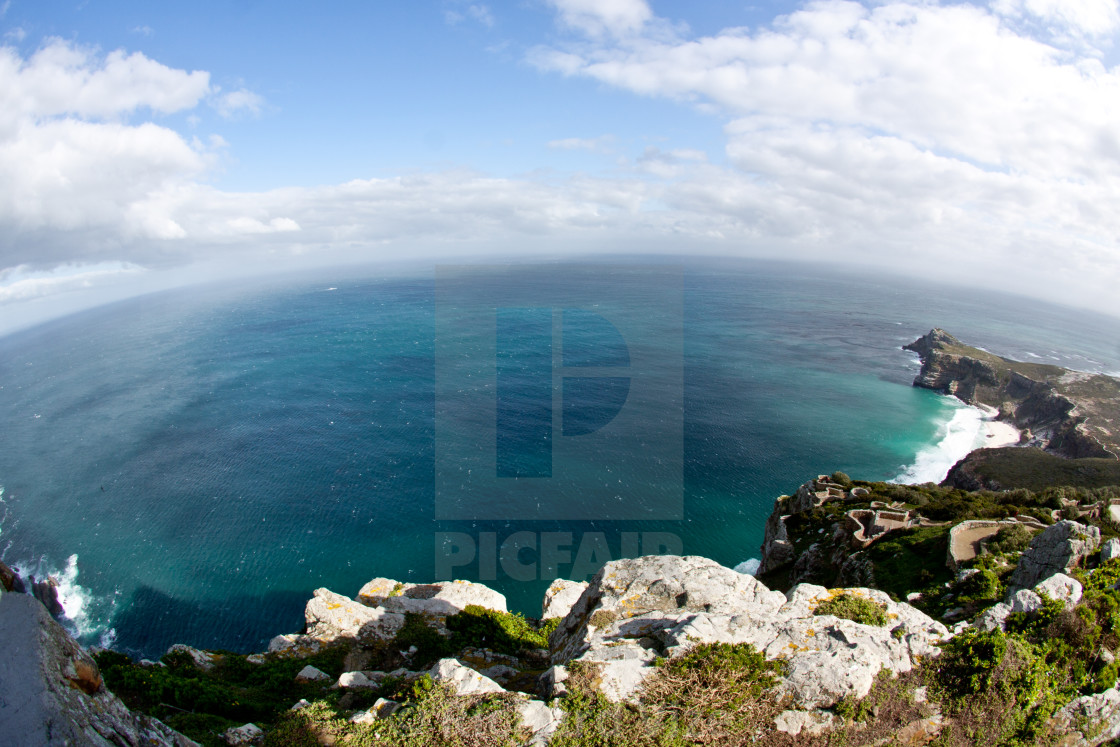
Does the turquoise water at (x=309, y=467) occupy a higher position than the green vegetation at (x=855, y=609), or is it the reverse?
the green vegetation at (x=855, y=609)

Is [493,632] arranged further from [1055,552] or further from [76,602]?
[76,602]

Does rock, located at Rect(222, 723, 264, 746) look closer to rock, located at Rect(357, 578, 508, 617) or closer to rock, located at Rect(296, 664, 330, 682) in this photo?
rock, located at Rect(296, 664, 330, 682)

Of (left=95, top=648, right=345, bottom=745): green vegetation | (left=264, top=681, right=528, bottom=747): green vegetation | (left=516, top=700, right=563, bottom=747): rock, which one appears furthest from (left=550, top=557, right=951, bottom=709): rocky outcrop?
(left=95, top=648, right=345, bottom=745): green vegetation

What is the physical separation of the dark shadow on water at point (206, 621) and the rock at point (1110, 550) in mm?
51931

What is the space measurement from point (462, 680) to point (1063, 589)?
61.0 feet

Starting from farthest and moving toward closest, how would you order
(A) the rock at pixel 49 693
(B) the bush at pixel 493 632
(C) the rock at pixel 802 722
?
A: 1. (B) the bush at pixel 493 632
2. (C) the rock at pixel 802 722
3. (A) the rock at pixel 49 693

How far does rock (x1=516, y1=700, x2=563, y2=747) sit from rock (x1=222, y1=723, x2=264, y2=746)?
841cm

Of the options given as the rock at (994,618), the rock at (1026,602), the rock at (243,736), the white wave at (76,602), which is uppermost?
the rock at (1026,602)

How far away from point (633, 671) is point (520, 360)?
104m

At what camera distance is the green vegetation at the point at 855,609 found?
15.8 meters

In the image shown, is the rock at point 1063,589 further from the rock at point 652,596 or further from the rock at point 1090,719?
the rock at point 652,596

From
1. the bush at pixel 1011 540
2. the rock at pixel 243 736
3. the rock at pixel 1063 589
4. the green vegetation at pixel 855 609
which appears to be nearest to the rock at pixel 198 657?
the rock at pixel 243 736

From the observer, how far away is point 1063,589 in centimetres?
1545

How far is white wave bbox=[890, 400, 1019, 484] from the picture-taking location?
70875 millimetres
